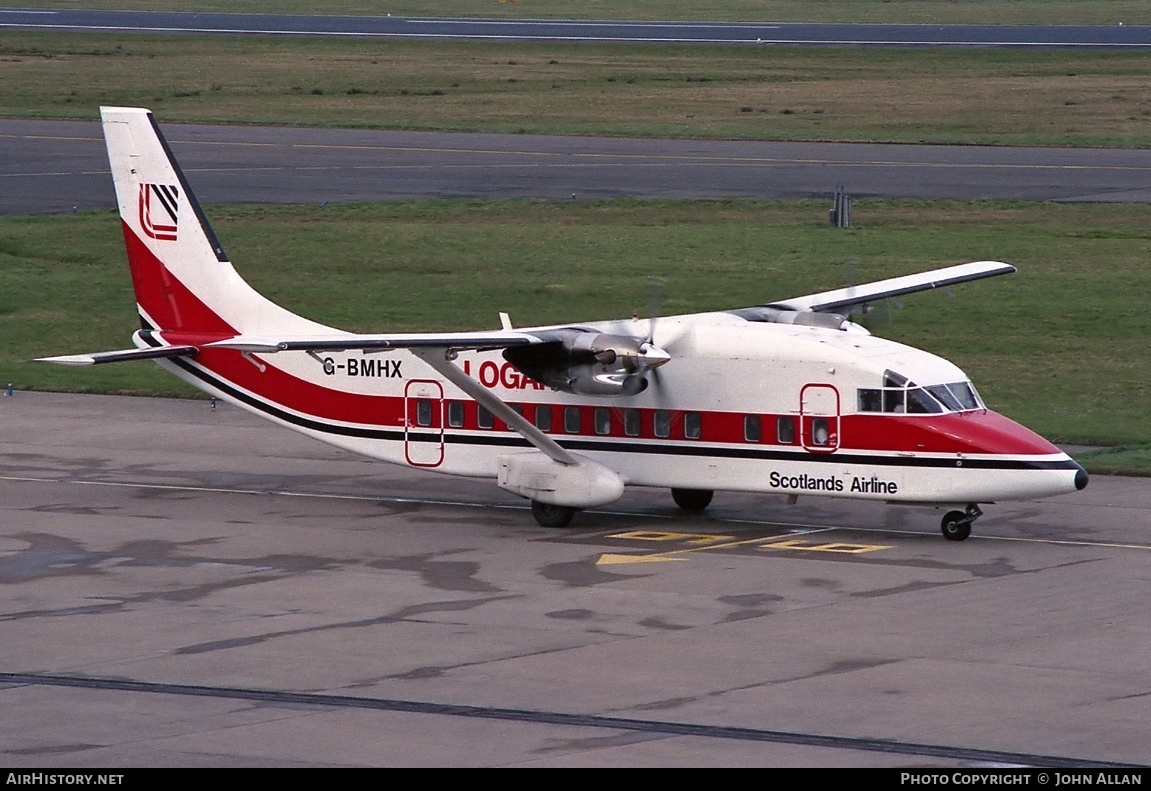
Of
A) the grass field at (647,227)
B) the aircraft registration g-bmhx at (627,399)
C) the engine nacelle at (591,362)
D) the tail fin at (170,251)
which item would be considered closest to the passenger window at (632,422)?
the aircraft registration g-bmhx at (627,399)

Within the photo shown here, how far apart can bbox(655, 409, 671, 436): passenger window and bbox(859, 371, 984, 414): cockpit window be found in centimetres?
304

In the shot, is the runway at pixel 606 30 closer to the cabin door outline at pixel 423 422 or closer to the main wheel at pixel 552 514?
the cabin door outline at pixel 423 422

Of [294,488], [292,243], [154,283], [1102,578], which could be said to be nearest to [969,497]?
[1102,578]

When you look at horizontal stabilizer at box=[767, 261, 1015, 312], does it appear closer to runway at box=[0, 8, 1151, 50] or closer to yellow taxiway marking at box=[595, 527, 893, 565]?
yellow taxiway marking at box=[595, 527, 893, 565]

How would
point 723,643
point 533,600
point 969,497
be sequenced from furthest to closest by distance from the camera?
point 969,497, point 533,600, point 723,643

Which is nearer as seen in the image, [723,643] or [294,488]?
[723,643]

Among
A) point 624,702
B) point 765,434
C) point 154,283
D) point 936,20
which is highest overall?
point 936,20

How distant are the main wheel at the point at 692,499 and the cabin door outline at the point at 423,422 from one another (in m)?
3.92

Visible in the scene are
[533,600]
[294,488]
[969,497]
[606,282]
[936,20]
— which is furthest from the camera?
[936,20]

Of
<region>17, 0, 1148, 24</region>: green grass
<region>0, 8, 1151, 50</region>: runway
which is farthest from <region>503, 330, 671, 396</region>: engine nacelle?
<region>17, 0, 1148, 24</region>: green grass

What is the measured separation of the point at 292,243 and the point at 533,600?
35.6 metres

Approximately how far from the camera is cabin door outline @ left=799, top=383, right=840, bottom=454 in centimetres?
2905

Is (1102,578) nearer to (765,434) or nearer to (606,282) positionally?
(765,434)

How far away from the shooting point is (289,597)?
86.0ft
